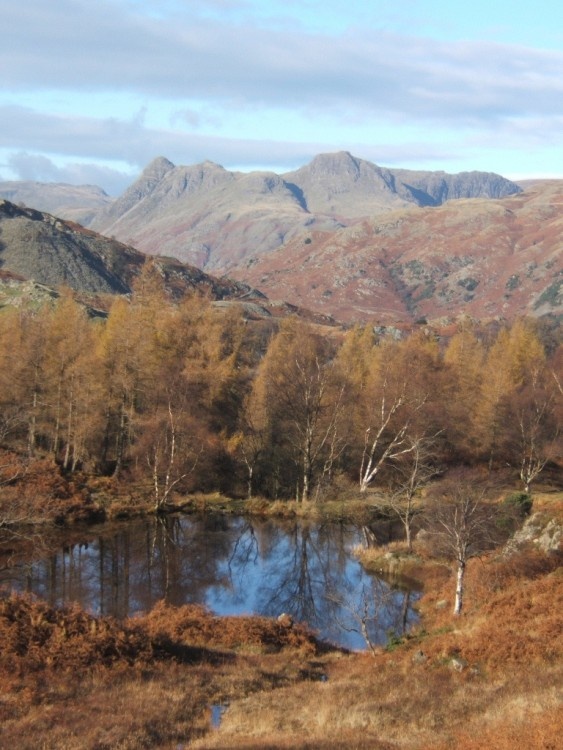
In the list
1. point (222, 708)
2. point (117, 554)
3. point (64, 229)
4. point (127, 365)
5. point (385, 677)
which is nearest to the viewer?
point (222, 708)

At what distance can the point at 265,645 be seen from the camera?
95.0ft

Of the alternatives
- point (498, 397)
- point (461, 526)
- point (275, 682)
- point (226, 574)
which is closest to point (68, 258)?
point (498, 397)

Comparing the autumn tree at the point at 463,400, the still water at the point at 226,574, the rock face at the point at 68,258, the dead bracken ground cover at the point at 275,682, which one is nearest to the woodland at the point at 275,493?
the dead bracken ground cover at the point at 275,682

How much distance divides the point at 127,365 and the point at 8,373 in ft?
31.1

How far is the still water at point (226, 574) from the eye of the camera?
114 ft

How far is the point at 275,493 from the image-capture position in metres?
62.5

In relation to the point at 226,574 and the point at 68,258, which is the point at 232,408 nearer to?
the point at 226,574

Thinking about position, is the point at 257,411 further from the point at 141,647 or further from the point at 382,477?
the point at 141,647

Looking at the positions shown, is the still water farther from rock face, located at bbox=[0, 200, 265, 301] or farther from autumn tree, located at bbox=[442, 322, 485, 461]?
rock face, located at bbox=[0, 200, 265, 301]

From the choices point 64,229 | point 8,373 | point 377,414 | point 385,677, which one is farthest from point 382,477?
point 64,229

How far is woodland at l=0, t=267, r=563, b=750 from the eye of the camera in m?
18.4

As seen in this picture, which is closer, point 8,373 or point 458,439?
point 8,373

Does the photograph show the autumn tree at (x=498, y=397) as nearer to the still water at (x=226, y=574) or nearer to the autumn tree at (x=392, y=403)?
the autumn tree at (x=392, y=403)

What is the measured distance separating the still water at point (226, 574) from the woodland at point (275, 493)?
9.48 ft
